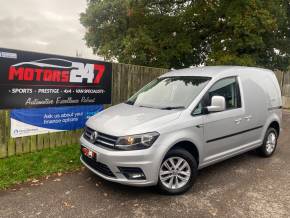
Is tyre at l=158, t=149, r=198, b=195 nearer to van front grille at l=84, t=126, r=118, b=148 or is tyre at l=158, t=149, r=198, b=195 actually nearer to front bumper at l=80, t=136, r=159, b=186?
front bumper at l=80, t=136, r=159, b=186

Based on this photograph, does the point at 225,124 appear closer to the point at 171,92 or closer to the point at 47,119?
the point at 171,92

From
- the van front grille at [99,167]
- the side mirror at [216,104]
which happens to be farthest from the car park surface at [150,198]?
the side mirror at [216,104]

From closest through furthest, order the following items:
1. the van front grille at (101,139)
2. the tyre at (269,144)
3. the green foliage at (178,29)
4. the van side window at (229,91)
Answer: the van front grille at (101,139)
the van side window at (229,91)
the tyre at (269,144)
the green foliage at (178,29)

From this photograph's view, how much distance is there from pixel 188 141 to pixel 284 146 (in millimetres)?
4409

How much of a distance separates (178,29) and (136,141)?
15240 millimetres

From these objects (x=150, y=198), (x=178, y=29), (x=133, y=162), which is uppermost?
(x=178, y=29)

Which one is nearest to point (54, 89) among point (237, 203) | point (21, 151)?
point (21, 151)

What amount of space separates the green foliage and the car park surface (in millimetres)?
11230

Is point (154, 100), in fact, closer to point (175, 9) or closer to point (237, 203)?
point (237, 203)

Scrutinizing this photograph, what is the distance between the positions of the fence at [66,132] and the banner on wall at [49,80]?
1.28 feet

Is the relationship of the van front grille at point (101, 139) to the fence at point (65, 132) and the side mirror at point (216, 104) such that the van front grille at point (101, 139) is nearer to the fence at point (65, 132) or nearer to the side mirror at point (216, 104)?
the side mirror at point (216, 104)

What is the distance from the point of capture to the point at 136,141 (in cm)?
389

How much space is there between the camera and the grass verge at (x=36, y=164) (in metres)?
4.85

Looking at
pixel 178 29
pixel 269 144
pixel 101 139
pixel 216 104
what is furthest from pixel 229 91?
pixel 178 29
